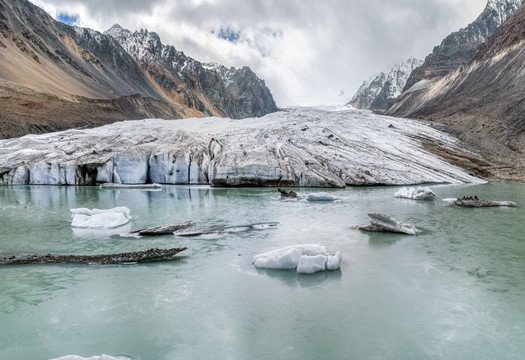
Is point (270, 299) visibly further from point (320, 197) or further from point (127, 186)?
point (127, 186)

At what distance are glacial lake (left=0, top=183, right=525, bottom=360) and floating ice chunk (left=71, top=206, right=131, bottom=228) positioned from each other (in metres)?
0.60

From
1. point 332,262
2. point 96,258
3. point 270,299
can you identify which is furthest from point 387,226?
point 96,258

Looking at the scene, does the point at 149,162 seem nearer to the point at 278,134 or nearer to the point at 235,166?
the point at 235,166

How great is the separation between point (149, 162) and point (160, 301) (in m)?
22.3

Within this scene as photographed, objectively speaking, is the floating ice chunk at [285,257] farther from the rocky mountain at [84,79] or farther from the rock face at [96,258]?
the rocky mountain at [84,79]

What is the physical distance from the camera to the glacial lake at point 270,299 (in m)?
4.29

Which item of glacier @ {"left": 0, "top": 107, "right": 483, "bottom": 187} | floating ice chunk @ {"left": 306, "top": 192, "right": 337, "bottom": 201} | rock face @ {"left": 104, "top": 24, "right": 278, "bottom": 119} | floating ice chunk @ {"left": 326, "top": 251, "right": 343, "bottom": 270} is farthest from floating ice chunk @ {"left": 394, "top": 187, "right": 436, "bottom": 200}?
rock face @ {"left": 104, "top": 24, "right": 278, "bottom": 119}

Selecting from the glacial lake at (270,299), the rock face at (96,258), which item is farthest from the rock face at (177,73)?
the rock face at (96,258)

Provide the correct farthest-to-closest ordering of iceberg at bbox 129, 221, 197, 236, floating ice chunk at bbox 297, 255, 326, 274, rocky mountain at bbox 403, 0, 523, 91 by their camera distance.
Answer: rocky mountain at bbox 403, 0, 523, 91, iceberg at bbox 129, 221, 197, 236, floating ice chunk at bbox 297, 255, 326, 274

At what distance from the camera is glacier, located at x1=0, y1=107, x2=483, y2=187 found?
959 inches

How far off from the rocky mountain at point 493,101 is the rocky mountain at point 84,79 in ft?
167

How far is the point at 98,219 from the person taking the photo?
444 inches

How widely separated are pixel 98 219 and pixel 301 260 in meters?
7.27

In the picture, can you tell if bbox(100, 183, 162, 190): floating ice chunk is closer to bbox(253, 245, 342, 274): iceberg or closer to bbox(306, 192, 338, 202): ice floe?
bbox(306, 192, 338, 202): ice floe
